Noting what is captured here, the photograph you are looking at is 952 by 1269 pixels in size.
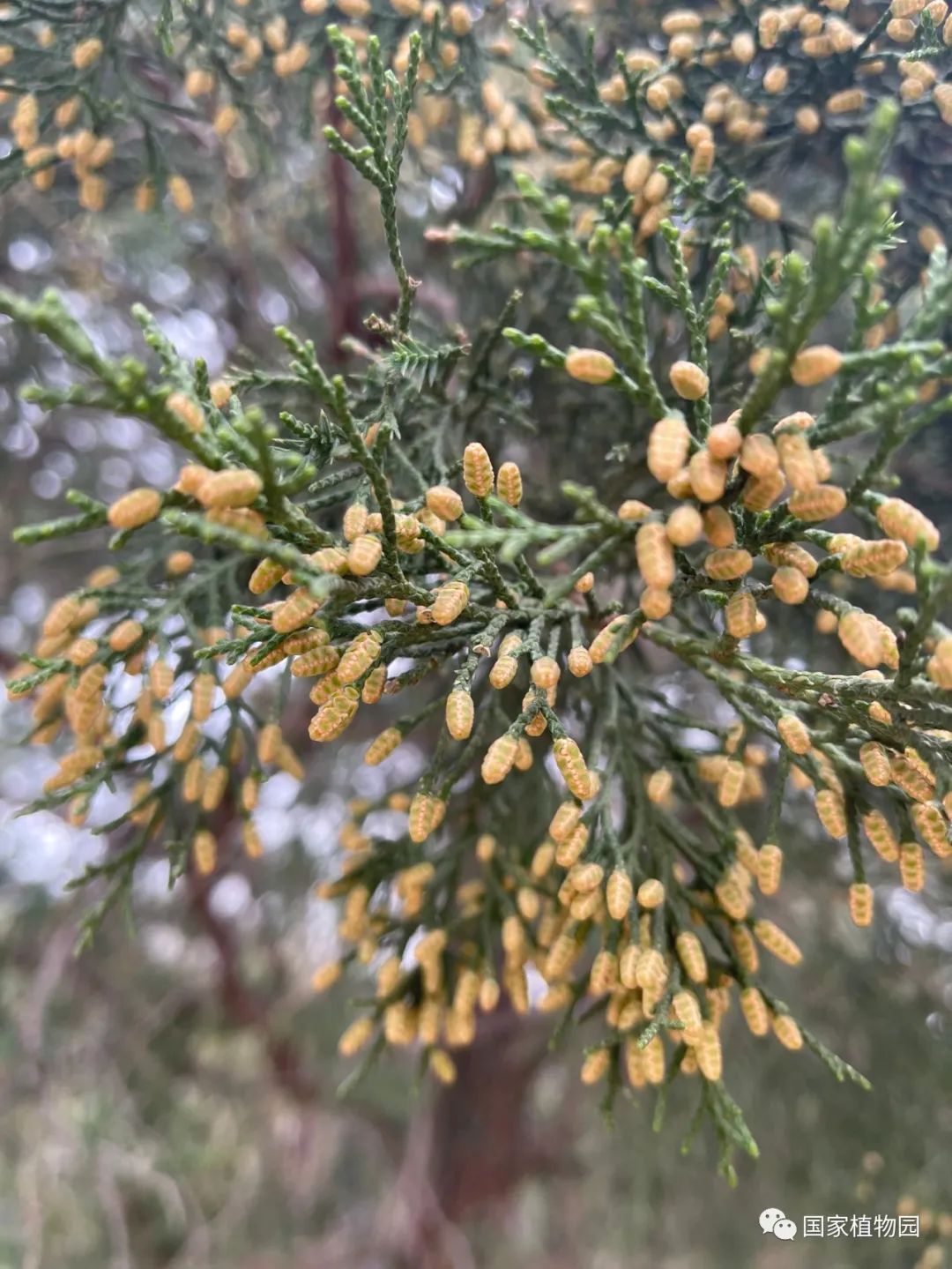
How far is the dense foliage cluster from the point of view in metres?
0.97

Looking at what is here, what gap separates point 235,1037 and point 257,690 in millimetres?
1758

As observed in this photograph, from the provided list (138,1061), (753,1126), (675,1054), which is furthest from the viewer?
(138,1061)

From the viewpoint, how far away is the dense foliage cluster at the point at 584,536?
0.97 meters

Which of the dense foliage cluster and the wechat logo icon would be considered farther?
the wechat logo icon

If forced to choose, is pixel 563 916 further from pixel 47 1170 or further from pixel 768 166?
pixel 47 1170

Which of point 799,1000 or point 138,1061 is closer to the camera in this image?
point 799,1000

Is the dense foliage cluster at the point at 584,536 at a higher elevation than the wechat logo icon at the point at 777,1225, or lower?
higher

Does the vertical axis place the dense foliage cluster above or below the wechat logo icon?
above

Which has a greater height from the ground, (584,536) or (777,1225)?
(584,536)

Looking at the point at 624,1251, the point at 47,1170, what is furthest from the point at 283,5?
the point at 624,1251

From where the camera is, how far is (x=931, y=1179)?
7.75 feet

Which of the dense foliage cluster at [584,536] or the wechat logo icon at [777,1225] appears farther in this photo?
the wechat logo icon at [777,1225]

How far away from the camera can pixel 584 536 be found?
101 cm

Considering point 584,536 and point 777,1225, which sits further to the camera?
point 777,1225
